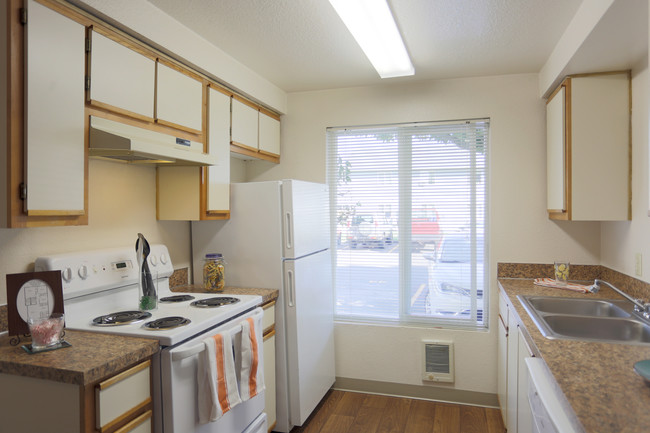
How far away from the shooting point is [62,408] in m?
1.42

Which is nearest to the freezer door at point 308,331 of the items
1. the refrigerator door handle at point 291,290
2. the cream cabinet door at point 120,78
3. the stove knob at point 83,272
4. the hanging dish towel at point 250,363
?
the refrigerator door handle at point 291,290

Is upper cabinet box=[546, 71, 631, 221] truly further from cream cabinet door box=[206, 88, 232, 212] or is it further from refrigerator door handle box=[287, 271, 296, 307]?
cream cabinet door box=[206, 88, 232, 212]

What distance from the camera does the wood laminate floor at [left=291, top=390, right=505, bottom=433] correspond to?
2.84 m

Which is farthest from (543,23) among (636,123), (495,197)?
(495,197)

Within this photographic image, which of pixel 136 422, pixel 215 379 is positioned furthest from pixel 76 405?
pixel 215 379

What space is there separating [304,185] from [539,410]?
76.8 inches

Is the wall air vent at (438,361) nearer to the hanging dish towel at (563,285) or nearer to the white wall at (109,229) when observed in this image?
the hanging dish towel at (563,285)

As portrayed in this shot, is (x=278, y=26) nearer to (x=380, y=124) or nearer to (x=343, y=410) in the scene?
(x=380, y=124)

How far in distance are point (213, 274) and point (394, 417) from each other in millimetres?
1590

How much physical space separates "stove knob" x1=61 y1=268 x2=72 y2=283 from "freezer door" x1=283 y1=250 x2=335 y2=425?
1208 millimetres

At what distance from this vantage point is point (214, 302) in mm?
2311

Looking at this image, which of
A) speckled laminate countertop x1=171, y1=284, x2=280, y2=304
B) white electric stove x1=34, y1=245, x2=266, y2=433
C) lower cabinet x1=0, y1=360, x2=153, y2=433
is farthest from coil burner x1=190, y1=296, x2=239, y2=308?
lower cabinet x1=0, y1=360, x2=153, y2=433

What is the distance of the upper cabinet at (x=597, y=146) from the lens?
97.2 inches

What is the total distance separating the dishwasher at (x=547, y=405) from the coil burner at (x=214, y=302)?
57.3 inches
